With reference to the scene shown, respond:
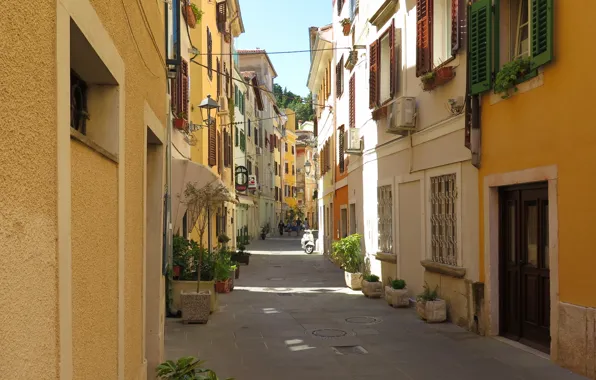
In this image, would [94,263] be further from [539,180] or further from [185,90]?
[185,90]

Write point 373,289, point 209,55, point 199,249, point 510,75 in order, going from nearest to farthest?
point 510,75, point 199,249, point 373,289, point 209,55

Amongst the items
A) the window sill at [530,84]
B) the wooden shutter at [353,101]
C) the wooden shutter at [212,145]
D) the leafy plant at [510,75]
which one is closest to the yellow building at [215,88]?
the wooden shutter at [212,145]

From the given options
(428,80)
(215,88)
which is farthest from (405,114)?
(215,88)

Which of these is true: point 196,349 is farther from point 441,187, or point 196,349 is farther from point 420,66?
point 420,66

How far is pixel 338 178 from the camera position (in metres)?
22.3

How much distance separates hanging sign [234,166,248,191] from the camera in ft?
105

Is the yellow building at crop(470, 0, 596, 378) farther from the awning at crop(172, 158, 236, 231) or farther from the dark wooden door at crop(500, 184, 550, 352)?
the awning at crop(172, 158, 236, 231)

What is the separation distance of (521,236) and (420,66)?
3.84m

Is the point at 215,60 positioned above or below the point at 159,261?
above

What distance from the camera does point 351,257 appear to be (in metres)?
15.5

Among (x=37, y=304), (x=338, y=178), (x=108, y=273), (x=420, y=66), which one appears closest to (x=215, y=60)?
(x=338, y=178)

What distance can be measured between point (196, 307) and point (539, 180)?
18.3 ft

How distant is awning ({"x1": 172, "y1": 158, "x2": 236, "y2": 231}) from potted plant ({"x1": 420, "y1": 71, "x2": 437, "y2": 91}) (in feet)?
13.4

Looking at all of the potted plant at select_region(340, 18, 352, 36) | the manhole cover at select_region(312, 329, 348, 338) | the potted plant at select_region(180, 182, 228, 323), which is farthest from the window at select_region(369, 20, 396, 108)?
the manhole cover at select_region(312, 329, 348, 338)
